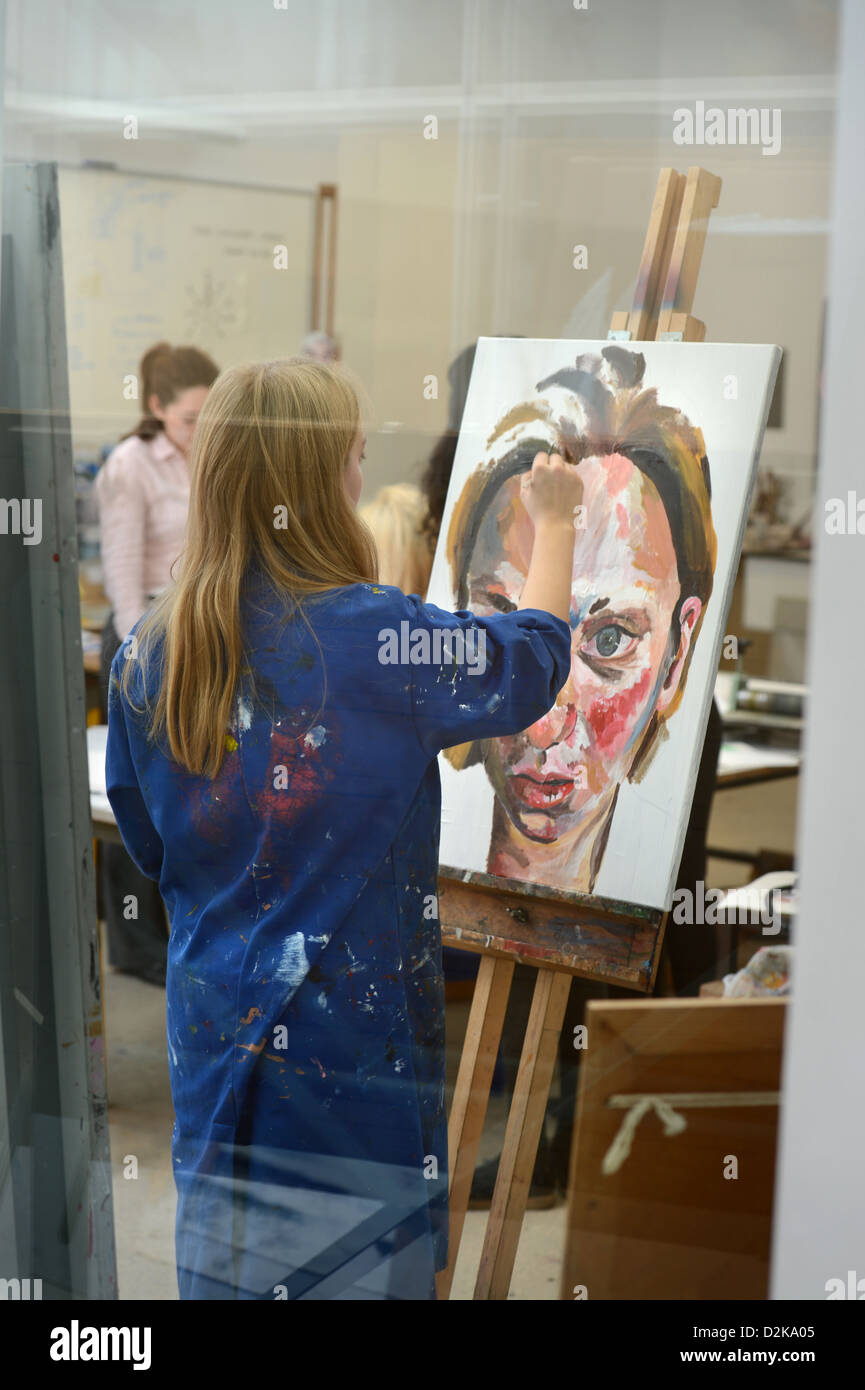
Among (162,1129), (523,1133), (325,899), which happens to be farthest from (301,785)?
(162,1129)

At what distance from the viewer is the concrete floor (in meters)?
1.40

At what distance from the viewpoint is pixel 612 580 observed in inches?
53.4

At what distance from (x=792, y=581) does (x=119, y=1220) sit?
129 centimetres

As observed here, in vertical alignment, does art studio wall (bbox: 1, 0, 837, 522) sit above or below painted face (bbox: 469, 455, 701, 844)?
above

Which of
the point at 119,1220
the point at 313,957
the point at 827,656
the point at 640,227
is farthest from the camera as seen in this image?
the point at 119,1220

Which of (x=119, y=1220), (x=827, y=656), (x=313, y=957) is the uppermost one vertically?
(x=827, y=656)

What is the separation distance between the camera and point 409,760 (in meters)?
1.22

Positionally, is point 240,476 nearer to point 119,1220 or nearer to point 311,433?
point 311,433

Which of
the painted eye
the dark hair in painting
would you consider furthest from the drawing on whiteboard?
the painted eye

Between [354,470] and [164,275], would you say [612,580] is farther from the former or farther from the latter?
[164,275]

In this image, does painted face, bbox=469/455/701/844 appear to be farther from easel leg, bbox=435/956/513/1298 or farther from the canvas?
easel leg, bbox=435/956/513/1298

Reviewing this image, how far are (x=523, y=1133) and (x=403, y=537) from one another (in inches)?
28.9

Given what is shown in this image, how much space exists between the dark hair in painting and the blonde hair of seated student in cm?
16
